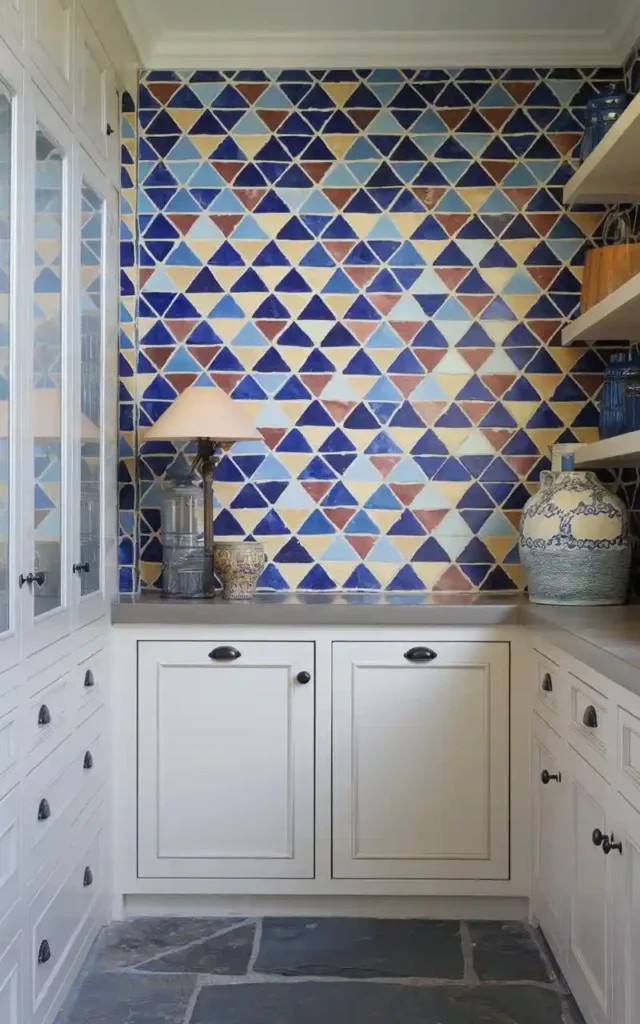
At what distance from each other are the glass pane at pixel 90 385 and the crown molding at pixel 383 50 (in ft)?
2.35

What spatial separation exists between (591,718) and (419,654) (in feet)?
2.65

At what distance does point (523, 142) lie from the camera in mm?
3363

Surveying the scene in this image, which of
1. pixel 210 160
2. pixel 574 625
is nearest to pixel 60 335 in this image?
pixel 210 160

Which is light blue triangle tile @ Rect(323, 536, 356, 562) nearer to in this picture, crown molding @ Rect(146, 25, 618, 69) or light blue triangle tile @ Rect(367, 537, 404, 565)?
light blue triangle tile @ Rect(367, 537, 404, 565)

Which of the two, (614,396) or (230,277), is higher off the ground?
(230,277)

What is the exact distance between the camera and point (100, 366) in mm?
2988

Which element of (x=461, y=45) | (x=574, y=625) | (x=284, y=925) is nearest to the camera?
(x=574, y=625)

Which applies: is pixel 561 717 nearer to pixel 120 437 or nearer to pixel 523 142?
pixel 120 437

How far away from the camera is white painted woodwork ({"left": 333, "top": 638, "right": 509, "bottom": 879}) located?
2.98 meters

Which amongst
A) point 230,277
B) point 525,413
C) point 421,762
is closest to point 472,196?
point 525,413

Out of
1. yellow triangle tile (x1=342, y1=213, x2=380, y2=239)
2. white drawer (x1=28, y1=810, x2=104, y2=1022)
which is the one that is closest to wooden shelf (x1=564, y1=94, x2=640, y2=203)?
yellow triangle tile (x1=342, y1=213, x2=380, y2=239)

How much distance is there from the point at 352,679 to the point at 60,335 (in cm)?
123

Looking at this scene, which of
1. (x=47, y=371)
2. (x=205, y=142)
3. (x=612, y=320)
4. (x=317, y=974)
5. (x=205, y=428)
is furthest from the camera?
(x=205, y=142)

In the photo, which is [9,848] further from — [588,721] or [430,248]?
[430,248]
